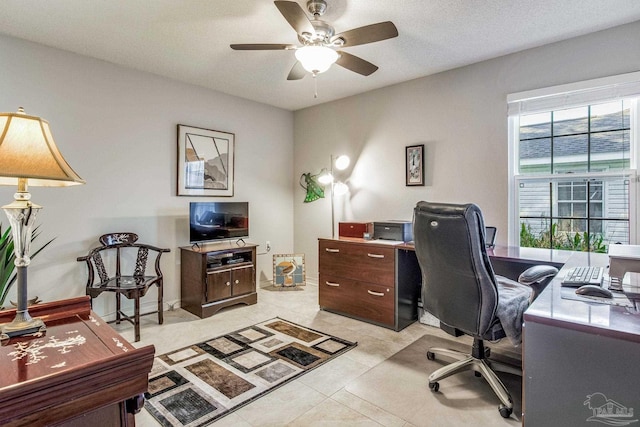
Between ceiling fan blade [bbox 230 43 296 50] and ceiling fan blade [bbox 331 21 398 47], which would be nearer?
ceiling fan blade [bbox 331 21 398 47]

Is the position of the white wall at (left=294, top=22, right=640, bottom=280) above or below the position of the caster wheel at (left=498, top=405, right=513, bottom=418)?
above

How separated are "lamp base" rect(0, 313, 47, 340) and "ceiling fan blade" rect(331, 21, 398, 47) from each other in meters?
2.09

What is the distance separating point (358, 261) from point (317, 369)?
3.82ft

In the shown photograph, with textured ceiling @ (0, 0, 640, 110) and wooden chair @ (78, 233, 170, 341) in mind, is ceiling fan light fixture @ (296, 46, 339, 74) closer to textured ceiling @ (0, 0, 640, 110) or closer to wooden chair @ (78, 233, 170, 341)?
textured ceiling @ (0, 0, 640, 110)

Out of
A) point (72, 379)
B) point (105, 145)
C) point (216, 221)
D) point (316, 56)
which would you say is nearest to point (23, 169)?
point (72, 379)

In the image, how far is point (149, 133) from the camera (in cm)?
347

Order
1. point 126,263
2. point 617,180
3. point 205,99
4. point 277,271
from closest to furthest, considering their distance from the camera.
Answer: point 617,180, point 126,263, point 205,99, point 277,271

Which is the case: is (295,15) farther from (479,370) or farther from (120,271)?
(120,271)

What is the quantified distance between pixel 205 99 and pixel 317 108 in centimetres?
146

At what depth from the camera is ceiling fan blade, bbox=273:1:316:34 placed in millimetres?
1815

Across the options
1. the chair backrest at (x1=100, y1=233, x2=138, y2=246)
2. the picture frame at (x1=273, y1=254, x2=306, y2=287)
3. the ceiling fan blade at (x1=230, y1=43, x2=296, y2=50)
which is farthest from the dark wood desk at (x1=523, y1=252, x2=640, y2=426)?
the picture frame at (x1=273, y1=254, x2=306, y2=287)

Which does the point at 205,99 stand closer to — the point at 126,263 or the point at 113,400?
the point at 126,263

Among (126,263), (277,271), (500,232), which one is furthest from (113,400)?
(277,271)

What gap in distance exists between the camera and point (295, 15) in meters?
1.93
